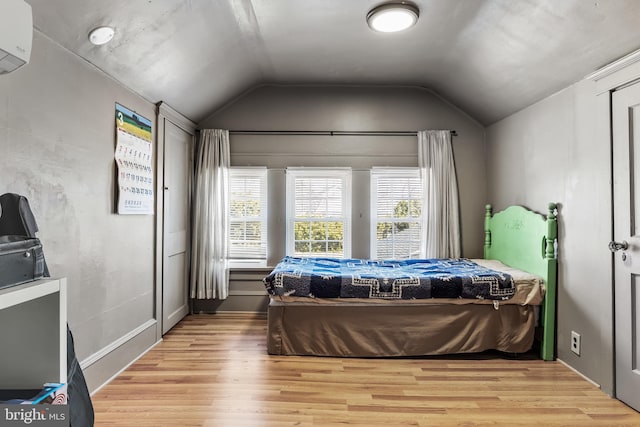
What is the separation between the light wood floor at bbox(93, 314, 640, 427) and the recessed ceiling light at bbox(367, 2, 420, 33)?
8.66 feet

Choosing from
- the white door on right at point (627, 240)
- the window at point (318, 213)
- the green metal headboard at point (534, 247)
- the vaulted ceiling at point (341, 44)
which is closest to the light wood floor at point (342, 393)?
the white door on right at point (627, 240)

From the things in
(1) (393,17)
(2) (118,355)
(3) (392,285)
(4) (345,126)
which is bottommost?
(2) (118,355)

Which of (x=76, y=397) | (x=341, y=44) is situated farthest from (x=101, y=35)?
(x=76, y=397)

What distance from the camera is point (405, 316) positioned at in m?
2.85

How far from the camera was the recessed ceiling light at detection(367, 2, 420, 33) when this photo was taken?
7.85ft

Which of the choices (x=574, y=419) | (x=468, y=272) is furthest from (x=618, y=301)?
(x=468, y=272)

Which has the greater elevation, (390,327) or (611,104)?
(611,104)

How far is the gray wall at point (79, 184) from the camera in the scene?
174 centimetres

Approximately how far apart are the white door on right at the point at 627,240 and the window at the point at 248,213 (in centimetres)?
319

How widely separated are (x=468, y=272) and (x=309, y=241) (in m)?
1.82

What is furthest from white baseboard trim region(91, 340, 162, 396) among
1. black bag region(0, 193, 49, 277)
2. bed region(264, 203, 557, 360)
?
black bag region(0, 193, 49, 277)

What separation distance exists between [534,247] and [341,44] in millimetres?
2483

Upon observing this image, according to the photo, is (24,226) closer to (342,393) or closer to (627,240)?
(342,393)

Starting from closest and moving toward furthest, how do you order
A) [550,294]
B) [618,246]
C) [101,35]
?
1. [101,35]
2. [618,246]
3. [550,294]
